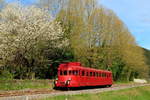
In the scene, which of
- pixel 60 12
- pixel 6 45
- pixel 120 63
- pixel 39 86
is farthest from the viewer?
pixel 120 63

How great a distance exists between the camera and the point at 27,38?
95.8ft

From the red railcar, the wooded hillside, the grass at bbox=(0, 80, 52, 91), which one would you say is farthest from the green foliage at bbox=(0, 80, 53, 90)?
the wooded hillside

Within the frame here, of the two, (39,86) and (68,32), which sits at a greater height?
(68,32)

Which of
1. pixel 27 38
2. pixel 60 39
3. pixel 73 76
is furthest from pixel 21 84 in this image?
pixel 60 39

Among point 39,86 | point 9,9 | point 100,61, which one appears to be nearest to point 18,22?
point 9,9

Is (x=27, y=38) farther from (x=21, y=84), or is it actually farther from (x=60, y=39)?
(x=60, y=39)

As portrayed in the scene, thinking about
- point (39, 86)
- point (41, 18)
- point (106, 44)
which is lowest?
point (39, 86)

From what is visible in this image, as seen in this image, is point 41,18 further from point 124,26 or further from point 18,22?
point 124,26

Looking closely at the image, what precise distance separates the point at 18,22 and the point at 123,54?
77.5 feet

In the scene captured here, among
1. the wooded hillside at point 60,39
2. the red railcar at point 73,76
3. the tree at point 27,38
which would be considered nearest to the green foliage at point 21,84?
the red railcar at point 73,76

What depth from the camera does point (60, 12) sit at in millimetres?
41844

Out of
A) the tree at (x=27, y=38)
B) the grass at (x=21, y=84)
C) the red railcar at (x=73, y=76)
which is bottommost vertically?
the grass at (x=21, y=84)

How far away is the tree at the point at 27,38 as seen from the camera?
29438 millimetres

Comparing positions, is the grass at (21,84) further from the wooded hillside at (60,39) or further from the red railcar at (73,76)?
the wooded hillside at (60,39)
